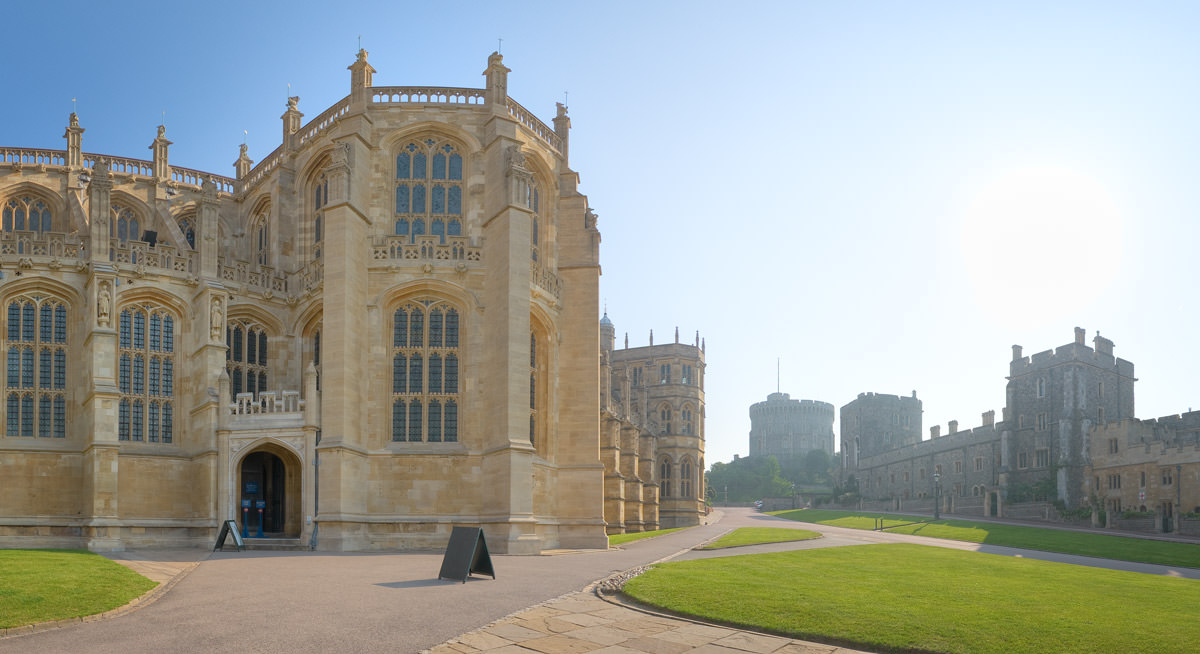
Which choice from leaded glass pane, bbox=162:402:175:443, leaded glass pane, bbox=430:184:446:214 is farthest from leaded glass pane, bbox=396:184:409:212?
leaded glass pane, bbox=162:402:175:443

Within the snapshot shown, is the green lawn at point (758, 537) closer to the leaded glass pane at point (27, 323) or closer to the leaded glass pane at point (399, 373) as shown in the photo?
the leaded glass pane at point (399, 373)

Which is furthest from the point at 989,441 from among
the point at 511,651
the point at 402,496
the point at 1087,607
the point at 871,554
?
the point at 511,651

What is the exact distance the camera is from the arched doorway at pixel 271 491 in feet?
102

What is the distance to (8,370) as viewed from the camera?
2959 cm

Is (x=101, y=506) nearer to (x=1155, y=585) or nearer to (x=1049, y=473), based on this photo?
(x=1155, y=585)

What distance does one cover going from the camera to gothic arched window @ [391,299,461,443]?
1194 inches

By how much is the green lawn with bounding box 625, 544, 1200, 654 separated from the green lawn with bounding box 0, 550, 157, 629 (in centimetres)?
800

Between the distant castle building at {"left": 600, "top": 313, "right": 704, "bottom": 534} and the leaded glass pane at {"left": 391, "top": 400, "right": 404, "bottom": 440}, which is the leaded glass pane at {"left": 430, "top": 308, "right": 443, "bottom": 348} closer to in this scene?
the leaded glass pane at {"left": 391, "top": 400, "right": 404, "bottom": 440}

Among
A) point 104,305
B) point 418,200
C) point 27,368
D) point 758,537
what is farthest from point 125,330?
point 758,537

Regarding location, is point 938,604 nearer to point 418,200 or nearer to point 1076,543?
point 418,200

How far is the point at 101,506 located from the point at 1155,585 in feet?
95.7

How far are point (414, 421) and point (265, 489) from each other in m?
6.92

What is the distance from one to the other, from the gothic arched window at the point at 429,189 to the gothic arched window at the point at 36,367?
1210 centimetres

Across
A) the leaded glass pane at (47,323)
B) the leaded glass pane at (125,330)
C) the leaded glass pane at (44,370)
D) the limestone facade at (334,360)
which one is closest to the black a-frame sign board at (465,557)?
the limestone facade at (334,360)
